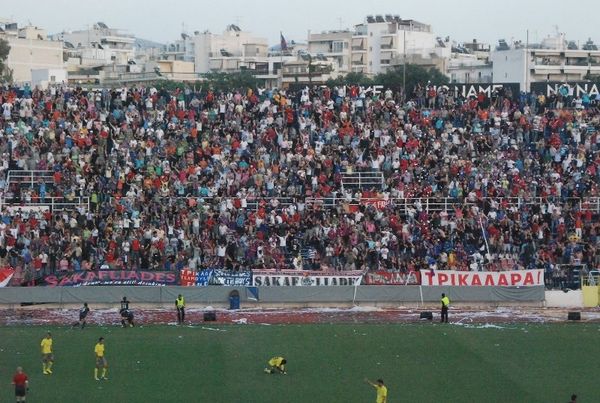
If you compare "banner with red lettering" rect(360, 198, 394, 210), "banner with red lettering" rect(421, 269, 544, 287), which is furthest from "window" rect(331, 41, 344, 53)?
"banner with red lettering" rect(421, 269, 544, 287)

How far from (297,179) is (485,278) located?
10.9 meters

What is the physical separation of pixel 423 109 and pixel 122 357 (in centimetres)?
3072

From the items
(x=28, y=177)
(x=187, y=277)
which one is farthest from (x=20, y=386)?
(x=28, y=177)

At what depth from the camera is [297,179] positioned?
183ft

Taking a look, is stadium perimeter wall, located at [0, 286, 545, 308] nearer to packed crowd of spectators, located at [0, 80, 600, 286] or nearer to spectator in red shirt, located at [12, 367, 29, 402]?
packed crowd of spectators, located at [0, 80, 600, 286]

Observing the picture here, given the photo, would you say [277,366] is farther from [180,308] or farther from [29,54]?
[29,54]

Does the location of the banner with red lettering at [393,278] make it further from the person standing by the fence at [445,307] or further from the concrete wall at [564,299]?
the person standing by the fence at [445,307]

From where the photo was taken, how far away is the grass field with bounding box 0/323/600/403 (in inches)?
A: 1214

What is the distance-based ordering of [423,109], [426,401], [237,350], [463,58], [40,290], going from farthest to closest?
[463,58]
[423,109]
[40,290]
[237,350]
[426,401]

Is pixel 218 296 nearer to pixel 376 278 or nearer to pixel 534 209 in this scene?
pixel 376 278

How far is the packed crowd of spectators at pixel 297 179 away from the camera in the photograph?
50.7 meters

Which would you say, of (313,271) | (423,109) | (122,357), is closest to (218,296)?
(313,271)

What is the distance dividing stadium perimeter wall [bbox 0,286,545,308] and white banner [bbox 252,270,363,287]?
1257mm

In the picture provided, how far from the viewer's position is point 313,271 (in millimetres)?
48906
